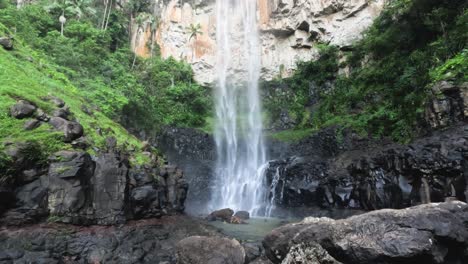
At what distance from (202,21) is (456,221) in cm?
3703

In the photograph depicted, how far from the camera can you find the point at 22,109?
399 inches

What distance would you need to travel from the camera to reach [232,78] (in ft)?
119

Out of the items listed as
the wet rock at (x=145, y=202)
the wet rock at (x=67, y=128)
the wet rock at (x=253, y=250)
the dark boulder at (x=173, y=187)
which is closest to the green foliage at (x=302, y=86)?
the dark boulder at (x=173, y=187)

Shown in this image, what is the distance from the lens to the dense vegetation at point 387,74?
1595 cm

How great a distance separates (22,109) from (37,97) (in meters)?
1.78

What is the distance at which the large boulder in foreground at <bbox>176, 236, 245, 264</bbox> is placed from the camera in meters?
7.15

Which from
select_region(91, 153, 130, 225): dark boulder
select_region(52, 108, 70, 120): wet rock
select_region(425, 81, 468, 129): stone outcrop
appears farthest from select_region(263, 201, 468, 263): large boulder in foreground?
select_region(52, 108, 70, 120): wet rock

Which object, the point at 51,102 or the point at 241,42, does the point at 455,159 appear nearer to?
the point at 51,102

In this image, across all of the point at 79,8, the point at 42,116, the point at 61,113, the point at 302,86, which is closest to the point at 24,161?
the point at 42,116

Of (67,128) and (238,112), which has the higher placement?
(238,112)

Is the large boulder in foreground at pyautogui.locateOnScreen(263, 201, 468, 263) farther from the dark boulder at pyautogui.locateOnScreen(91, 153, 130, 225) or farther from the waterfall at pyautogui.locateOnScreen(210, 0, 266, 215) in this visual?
the waterfall at pyautogui.locateOnScreen(210, 0, 266, 215)

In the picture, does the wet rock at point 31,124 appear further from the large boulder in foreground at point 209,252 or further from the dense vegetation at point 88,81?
the large boulder in foreground at point 209,252

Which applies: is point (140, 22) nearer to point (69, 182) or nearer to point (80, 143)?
point (80, 143)

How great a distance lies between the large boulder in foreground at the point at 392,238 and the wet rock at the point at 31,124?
8.66m
